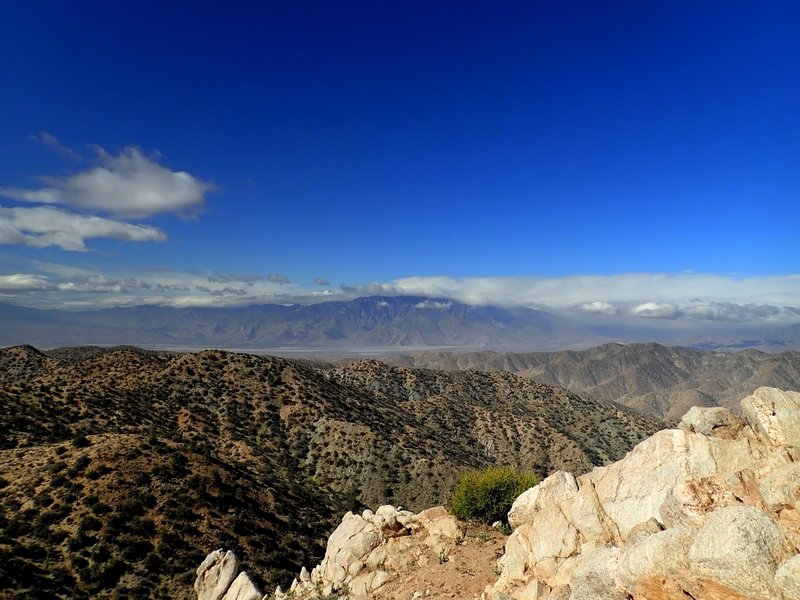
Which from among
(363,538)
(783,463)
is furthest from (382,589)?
(783,463)

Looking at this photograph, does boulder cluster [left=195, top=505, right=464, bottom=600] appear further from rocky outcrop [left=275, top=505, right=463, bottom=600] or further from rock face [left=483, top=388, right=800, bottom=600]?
rock face [left=483, top=388, right=800, bottom=600]

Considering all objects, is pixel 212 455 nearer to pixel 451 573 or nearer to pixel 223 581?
pixel 223 581

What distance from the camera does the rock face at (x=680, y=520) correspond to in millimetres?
10453

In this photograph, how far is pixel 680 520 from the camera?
13727mm

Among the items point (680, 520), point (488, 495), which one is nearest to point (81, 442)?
point (488, 495)

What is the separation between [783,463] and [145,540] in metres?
39.9

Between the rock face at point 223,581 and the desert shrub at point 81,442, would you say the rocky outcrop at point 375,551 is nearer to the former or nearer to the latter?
the rock face at point 223,581

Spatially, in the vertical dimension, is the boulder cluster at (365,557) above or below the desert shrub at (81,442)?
below

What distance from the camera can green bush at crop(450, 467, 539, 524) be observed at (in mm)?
28631

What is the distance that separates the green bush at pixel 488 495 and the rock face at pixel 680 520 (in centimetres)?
823

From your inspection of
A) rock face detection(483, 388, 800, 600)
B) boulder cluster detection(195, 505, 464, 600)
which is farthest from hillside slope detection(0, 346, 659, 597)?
rock face detection(483, 388, 800, 600)

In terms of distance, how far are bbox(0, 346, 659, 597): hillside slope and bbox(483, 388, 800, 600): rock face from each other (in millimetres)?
24519

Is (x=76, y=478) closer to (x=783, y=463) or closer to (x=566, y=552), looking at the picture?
(x=566, y=552)

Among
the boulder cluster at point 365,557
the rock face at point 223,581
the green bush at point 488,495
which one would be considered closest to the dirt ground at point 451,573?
the boulder cluster at point 365,557
